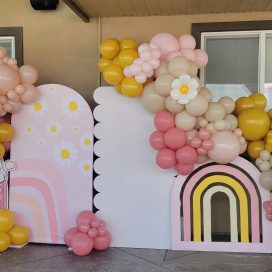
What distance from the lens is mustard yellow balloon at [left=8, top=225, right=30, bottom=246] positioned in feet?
13.5

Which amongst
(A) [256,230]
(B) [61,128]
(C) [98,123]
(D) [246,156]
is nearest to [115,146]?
(C) [98,123]

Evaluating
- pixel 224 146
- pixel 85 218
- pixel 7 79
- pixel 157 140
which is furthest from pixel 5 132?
pixel 224 146

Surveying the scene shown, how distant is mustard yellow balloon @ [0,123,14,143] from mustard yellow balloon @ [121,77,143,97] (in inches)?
50.9

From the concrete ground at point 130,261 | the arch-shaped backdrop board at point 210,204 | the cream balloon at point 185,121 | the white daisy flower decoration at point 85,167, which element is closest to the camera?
the concrete ground at point 130,261

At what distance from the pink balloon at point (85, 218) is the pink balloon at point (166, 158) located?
91 centimetres

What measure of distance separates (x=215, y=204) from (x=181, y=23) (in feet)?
6.87

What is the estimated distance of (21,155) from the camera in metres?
4.40

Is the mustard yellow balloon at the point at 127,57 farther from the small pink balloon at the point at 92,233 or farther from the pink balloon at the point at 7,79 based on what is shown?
the small pink balloon at the point at 92,233

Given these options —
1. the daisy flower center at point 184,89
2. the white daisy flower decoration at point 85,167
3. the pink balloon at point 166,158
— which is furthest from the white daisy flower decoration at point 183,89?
the white daisy flower decoration at point 85,167

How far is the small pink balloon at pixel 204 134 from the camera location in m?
3.76

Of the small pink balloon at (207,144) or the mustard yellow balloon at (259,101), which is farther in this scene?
the mustard yellow balloon at (259,101)

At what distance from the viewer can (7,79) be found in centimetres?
402

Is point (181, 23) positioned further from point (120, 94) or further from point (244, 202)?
point (244, 202)

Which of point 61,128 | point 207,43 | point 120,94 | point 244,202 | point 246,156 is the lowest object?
point 244,202
